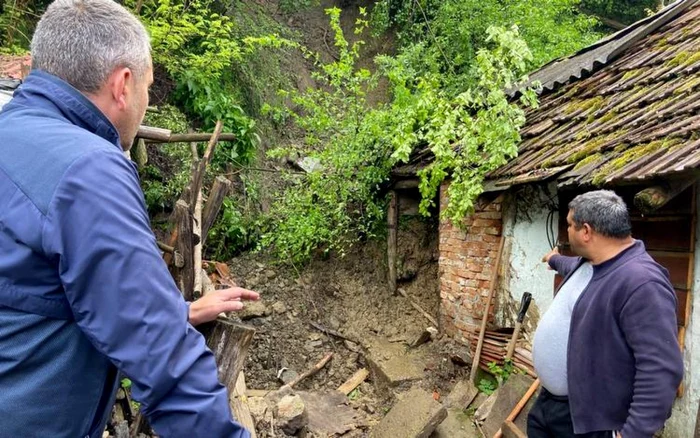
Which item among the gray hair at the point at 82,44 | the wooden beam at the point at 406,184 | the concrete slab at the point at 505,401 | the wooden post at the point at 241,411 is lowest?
the concrete slab at the point at 505,401

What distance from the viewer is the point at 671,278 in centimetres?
358

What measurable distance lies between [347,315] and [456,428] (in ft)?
8.15

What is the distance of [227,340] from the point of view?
1940 millimetres

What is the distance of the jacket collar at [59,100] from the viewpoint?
1.25 metres

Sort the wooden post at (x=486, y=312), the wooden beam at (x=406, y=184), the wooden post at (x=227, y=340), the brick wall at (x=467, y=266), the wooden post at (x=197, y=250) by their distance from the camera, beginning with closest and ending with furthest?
1. the wooden post at (x=227, y=340)
2. the wooden post at (x=197, y=250)
3. the wooden post at (x=486, y=312)
4. the brick wall at (x=467, y=266)
5. the wooden beam at (x=406, y=184)

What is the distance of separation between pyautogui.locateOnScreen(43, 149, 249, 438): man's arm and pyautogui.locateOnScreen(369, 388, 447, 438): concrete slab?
12.3 ft

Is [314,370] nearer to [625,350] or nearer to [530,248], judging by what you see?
[530,248]

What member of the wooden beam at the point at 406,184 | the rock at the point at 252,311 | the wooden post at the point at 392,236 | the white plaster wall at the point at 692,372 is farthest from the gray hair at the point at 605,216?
the rock at the point at 252,311

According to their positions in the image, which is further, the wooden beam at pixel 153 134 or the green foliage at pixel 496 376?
the green foliage at pixel 496 376

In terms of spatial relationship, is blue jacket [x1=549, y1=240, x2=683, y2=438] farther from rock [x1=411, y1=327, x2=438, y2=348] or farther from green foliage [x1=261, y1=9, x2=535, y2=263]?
rock [x1=411, y1=327, x2=438, y2=348]

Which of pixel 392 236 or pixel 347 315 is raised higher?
pixel 392 236

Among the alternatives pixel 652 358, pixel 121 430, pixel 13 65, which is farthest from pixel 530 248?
pixel 13 65

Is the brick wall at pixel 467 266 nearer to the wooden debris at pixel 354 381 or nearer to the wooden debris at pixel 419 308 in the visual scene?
the wooden debris at pixel 419 308

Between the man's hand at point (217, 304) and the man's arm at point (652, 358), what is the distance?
1.95 metres
